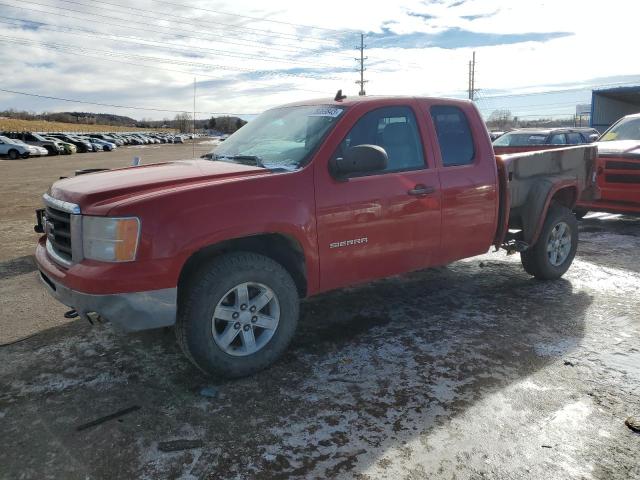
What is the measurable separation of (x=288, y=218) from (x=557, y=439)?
207 centimetres

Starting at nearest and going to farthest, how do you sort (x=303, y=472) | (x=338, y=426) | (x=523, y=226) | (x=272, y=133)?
1. (x=303, y=472)
2. (x=338, y=426)
3. (x=272, y=133)
4. (x=523, y=226)

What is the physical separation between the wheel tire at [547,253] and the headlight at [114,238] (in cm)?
422

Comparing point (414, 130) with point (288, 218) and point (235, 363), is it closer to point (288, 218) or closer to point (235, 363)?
point (288, 218)

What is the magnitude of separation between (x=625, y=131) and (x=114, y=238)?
995 cm

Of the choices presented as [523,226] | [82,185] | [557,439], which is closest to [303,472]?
[557,439]

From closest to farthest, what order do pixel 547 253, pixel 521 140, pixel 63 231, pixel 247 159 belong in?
pixel 63 231 → pixel 247 159 → pixel 547 253 → pixel 521 140

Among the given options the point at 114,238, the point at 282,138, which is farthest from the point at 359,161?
the point at 114,238

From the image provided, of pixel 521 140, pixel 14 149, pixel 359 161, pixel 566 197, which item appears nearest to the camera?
pixel 359 161

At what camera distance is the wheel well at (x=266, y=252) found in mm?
3416

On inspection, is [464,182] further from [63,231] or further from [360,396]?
[63,231]

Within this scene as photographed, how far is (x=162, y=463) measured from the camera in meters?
2.66

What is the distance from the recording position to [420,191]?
421 centimetres

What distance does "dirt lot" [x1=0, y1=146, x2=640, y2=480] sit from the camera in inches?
105

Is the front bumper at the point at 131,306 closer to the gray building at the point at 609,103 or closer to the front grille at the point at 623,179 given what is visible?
the front grille at the point at 623,179
